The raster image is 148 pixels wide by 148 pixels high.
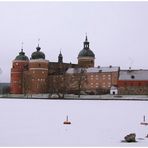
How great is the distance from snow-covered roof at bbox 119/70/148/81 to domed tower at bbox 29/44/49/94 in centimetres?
1694

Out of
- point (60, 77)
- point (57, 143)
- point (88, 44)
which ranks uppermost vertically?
point (88, 44)

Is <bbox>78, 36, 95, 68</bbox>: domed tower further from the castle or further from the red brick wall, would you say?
the red brick wall

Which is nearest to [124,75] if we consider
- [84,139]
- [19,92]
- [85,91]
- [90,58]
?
[85,91]

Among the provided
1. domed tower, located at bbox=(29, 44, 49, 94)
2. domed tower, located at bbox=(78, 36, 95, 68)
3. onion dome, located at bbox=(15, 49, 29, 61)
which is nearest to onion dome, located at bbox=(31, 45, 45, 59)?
domed tower, located at bbox=(29, 44, 49, 94)

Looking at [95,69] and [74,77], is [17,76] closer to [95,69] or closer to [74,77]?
[74,77]

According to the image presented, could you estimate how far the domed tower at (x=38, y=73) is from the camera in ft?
288

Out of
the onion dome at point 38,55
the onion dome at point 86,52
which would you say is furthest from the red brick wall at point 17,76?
the onion dome at point 86,52

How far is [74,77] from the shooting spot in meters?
88.9

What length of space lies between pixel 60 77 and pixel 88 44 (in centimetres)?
1428

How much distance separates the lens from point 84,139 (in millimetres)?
13562

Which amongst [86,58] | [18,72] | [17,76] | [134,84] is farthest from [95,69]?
[17,76]

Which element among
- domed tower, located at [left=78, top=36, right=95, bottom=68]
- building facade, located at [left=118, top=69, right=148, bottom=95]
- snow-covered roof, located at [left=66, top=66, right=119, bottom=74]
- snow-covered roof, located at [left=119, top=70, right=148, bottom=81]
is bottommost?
building facade, located at [left=118, top=69, right=148, bottom=95]

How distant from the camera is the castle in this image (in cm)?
8169

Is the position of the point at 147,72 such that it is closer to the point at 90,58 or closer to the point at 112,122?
the point at 90,58
